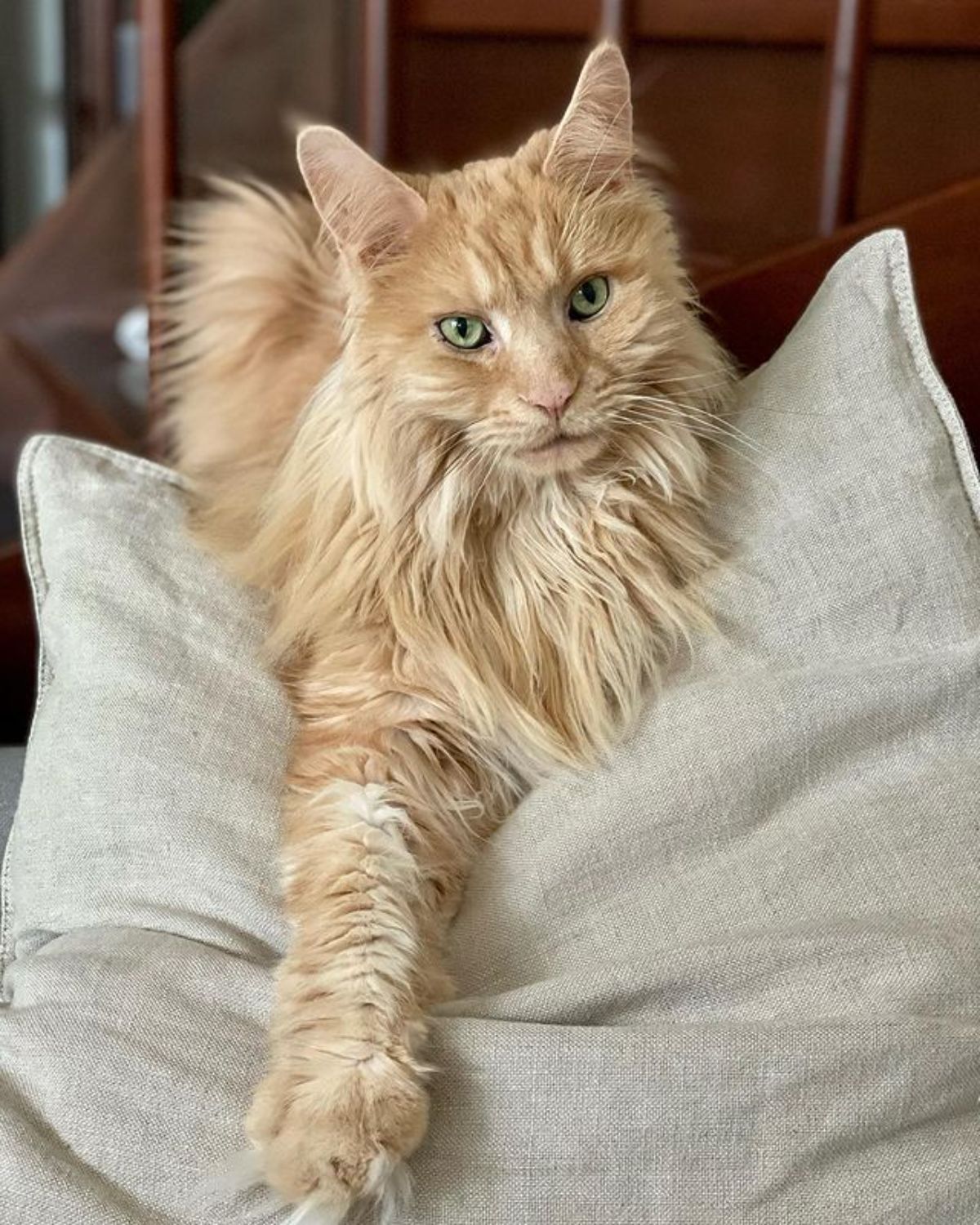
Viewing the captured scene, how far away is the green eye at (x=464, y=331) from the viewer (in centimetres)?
126

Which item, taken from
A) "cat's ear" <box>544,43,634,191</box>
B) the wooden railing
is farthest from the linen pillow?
the wooden railing

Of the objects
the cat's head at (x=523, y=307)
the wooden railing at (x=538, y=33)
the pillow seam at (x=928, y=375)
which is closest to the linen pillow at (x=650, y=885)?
the pillow seam at (x=928, y=375)

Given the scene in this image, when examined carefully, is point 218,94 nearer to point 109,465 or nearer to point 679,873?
point 109,465

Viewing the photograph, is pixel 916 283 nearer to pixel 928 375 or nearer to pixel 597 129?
pixel 928 375

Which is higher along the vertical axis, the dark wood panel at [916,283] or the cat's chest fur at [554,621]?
the dark wood panel at [916,283]

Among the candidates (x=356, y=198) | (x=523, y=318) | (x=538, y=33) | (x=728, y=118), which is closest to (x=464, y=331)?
(x=523, y=318)

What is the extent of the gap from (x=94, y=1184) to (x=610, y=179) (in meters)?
1.09

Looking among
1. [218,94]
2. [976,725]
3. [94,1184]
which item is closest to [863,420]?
[976,725]

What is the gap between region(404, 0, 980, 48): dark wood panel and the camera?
1.86 metres

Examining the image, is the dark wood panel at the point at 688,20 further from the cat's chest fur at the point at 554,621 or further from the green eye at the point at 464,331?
the cat's chest fur at the point at 554,621

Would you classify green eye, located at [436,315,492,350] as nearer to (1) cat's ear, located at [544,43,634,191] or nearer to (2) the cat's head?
(2) the cat's head

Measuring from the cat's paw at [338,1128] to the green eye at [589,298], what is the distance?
0.75 metres

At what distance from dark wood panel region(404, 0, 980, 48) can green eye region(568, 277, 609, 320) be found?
82 cm

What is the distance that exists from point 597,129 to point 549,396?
1.04 ft
